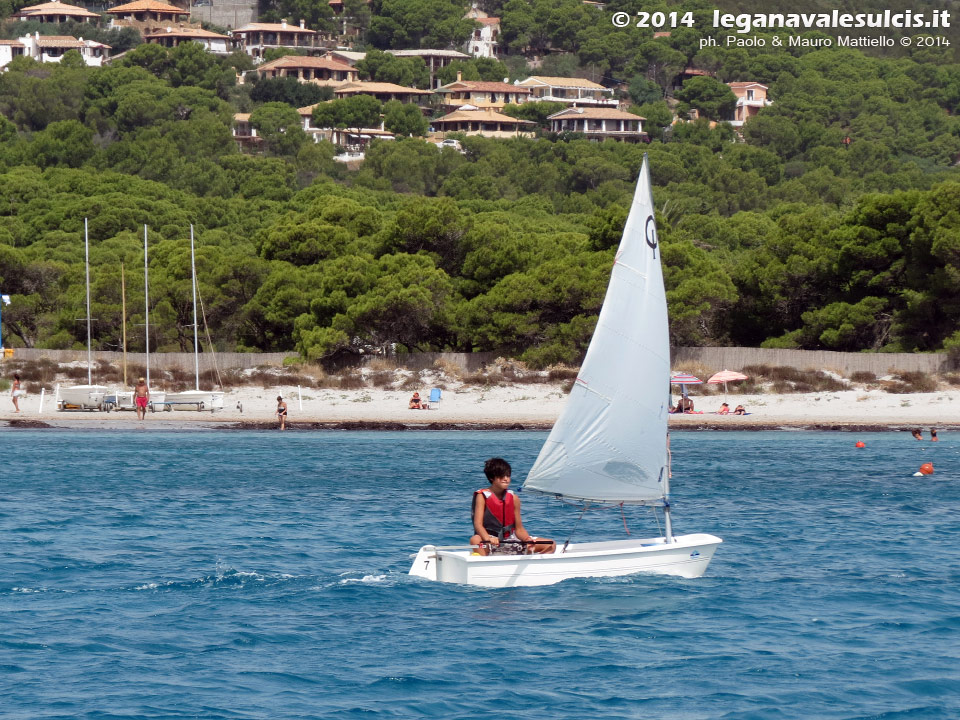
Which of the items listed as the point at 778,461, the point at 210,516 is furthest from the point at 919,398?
the point at 210,516

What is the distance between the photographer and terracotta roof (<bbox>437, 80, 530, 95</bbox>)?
18675 centimetres

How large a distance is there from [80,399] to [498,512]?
35.2 metres

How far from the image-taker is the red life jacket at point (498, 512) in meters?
17.1

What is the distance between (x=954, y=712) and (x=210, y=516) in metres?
16.6

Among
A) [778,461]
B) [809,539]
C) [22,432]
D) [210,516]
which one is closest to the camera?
[809,539]

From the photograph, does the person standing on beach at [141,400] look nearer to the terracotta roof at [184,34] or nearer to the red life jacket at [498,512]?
the red life jacket at [498,512]

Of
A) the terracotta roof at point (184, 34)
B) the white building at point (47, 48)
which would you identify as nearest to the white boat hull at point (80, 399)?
the white building at point (47, 48)

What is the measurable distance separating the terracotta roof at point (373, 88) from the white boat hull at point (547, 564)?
161 metres

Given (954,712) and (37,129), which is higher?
(37,129)

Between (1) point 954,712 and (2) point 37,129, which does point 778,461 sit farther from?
(2) point 37,129

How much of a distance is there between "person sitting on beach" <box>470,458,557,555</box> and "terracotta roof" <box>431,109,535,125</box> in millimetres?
151570

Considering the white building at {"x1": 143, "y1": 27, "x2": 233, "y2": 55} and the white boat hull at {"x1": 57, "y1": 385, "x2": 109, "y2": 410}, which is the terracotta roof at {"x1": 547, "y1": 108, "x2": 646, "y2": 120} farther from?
the white boat hull at {"x1": 57, "y1": 385, "x2": 109, "y2": 410}

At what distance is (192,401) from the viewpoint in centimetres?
4969

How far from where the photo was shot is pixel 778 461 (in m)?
39.0
